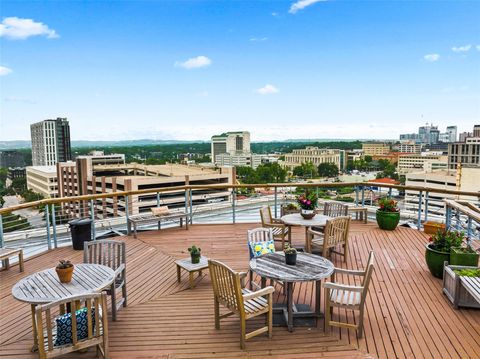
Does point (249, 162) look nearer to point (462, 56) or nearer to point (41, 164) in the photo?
point (41, 164)

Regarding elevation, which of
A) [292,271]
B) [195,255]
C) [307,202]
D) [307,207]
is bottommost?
[195,255]

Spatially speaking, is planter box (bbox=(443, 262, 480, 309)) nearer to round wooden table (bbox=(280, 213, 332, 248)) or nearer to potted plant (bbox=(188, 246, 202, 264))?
round wooden table (bbox=(280, 213, 332, 248))

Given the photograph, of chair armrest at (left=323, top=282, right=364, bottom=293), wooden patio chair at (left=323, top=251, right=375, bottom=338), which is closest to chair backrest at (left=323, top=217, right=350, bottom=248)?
wooden patio chair at (left=323, top=251, right=375, bottom=338)

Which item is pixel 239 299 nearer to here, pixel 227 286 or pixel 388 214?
pixel 227 286

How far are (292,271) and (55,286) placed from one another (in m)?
2.43

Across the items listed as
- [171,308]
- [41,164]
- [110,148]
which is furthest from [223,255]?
[110,148]

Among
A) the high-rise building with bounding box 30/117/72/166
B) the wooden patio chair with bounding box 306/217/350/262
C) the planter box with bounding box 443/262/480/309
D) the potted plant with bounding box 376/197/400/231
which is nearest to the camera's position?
the planter box with bounding box 443/262/480/309

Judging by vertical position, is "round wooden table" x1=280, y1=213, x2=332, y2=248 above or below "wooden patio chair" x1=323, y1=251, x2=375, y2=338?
above

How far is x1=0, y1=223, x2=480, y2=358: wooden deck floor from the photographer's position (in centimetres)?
325

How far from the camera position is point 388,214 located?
7.83 m

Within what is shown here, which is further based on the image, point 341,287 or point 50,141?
point 50,141

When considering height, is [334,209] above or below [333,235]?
above

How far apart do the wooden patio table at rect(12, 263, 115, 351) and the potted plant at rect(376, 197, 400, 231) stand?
250 inches

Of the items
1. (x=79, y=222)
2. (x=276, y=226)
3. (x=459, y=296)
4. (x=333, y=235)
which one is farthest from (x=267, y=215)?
(x=79, y=222)
